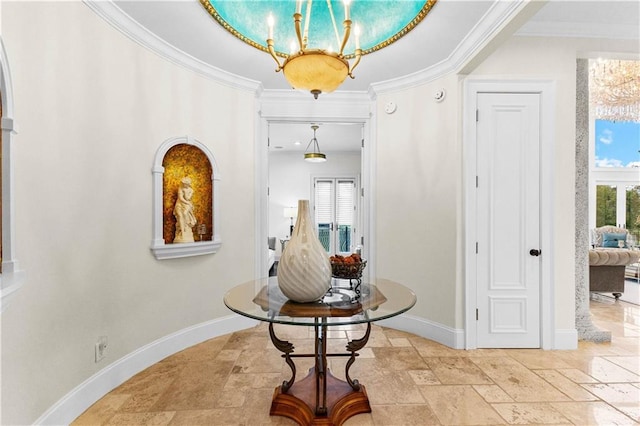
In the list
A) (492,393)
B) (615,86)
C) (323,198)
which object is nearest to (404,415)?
→ (492,393)

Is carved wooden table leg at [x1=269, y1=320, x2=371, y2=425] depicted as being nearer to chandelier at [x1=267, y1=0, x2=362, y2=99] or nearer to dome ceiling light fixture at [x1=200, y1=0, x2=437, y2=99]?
chandelier at [x1=267, y1=0, x2=362, y2=99]

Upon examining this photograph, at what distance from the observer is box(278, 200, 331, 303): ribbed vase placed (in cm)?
164

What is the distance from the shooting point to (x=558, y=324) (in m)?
2.79

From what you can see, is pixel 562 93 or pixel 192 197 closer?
pixel 562 93

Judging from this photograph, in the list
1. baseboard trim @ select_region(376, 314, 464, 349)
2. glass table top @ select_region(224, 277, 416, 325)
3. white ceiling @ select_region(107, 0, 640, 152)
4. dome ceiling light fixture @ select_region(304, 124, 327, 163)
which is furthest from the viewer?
dome ceiling light fixture @ select_region(304, 124, 327, 163)

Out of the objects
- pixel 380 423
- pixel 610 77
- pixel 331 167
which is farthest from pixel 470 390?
pixel 331 167

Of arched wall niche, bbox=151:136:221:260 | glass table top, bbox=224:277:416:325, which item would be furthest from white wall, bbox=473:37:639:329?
arched wall niche, bbox=151:136:221:260

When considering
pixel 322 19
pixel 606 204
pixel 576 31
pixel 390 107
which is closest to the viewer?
pixel 322 19

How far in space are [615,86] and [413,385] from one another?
13.7ft

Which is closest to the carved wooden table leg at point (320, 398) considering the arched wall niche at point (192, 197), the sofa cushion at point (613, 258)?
the arched wall niche at point (192, 197)

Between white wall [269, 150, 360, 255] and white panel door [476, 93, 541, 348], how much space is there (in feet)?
A: 16.2

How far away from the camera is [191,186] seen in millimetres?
2906

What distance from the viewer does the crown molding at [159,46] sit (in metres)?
2.09

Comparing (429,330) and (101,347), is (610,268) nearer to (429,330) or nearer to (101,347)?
(429,330)
